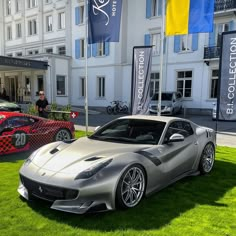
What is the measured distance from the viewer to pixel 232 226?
12.0ft

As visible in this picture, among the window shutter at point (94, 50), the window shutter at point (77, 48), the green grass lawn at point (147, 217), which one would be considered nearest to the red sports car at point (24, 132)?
the green grass lawn at point (147, 217)

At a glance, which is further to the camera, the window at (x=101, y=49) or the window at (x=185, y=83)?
the window at (x=101, y=49)

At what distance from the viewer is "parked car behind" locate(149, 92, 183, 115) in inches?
752

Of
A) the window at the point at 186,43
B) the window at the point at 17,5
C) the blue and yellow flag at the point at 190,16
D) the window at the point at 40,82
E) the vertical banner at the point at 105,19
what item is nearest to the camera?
the blue and yellow flag at the point at 190,16

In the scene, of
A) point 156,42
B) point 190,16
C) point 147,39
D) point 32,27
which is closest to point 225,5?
point 156,42

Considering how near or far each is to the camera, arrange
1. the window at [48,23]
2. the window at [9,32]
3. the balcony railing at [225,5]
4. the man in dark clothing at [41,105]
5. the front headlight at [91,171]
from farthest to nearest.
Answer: the window at [9,32], the window at [48,23], the balcony railing at [225,5], the man in dark clothing at [41,105], the front headlight at [91,171]

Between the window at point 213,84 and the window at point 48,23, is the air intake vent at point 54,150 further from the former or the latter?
the window at point 48,23

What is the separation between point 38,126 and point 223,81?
5.92 meters

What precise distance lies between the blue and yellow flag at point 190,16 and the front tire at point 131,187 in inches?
245

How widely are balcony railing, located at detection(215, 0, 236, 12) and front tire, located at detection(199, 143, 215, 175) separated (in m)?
16.9

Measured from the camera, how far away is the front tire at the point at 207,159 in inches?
228

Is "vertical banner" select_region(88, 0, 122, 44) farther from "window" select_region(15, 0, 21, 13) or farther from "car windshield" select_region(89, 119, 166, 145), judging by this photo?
"window" select_region(15, 0, 21, 13)

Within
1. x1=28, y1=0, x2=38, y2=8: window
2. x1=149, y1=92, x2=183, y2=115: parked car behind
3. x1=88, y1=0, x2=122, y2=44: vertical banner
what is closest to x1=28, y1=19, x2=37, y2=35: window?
x1=28, y1=0, x2=38, y2=8: window

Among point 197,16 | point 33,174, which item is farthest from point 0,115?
point 197,16
